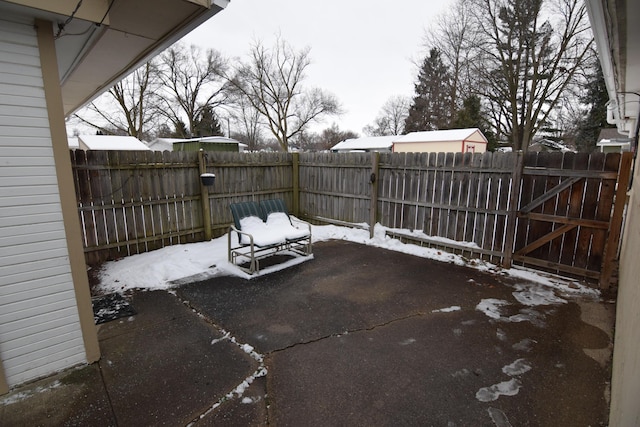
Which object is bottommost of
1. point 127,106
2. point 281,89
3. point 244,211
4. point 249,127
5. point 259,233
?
point 259,233

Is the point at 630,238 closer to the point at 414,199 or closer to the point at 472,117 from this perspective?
the point at 414,199

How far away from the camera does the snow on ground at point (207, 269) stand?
13.6 feet

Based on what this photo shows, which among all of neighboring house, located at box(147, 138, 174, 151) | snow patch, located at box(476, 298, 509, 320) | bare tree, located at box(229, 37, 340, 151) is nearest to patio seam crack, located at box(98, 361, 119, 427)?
snow patch, located at box(476, 298, 509, 320)

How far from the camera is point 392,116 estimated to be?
3750cm

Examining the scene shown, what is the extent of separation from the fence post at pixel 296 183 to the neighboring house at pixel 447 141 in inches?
387

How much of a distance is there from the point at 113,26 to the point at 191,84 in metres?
25.7

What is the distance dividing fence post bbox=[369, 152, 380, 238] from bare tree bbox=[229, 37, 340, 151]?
2090 centimetres

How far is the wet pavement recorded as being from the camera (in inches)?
84.7

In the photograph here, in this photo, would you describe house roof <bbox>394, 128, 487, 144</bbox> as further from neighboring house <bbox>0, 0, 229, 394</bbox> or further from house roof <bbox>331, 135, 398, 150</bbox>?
neighboring house <bbox>0, 0, 229, 394</bbox>

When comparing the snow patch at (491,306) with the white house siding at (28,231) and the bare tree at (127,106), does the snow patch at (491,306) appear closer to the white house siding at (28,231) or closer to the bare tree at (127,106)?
the white house siding at (28,231)

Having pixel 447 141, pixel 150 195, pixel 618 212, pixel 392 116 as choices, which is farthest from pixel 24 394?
pixel 392 116

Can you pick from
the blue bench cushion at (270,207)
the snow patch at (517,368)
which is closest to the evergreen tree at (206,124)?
the blue bench cushion at (270,207)

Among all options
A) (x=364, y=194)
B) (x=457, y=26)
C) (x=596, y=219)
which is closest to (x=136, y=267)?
(x=364, y=194)

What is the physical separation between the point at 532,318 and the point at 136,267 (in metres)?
5.49
